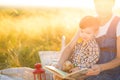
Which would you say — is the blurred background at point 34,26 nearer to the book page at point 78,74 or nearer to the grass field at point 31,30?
the grass field at point 31,30

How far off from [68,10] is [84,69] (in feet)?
12.5

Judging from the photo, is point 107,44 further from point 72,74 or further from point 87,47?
point 72,74

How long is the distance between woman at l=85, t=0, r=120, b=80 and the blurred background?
2.50 m

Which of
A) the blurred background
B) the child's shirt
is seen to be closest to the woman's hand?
the child's shirt

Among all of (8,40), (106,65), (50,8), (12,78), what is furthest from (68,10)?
(106,65)

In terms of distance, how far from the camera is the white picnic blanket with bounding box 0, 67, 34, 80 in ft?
17.6

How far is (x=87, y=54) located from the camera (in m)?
3.92

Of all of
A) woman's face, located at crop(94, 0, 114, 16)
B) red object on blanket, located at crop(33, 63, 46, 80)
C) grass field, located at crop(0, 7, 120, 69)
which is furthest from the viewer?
grass field, located at crop(0, 7, 120, 69)

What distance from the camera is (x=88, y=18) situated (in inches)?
153

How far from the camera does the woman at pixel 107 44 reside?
3.76 metres

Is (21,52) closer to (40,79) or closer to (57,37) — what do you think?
(57,37)

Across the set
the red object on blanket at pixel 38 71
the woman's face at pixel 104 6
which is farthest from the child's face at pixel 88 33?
the red object on blanket at pixel 38 71

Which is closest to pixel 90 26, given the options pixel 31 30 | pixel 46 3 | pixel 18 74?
pixel 18 74

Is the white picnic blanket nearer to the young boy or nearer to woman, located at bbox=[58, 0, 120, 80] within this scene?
the young boy
